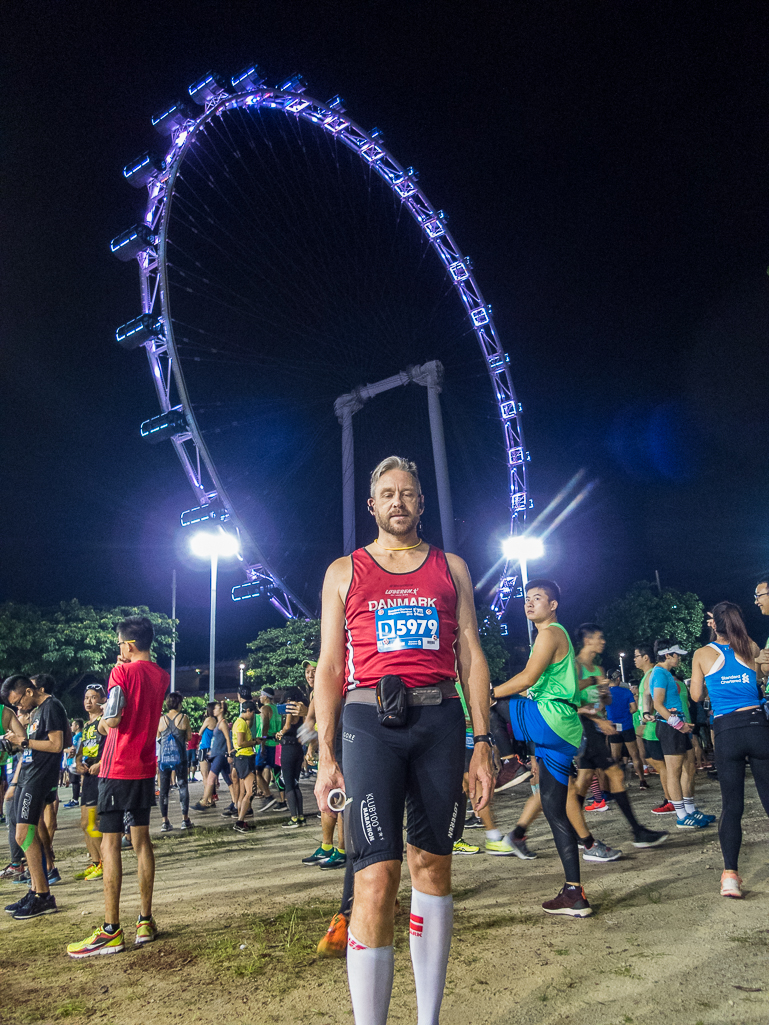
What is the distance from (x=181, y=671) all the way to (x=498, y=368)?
52.6 m

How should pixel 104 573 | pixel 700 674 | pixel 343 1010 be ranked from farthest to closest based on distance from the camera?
pixel 104 573 → pixel 700 674 → pixel 343 1010

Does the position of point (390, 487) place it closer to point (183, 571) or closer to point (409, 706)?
point (409, 706)

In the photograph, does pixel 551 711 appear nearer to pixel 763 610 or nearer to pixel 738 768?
pixel 738 768

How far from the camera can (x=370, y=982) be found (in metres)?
2.27

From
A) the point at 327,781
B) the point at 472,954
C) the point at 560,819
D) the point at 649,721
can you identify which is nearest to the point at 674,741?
the point at 649,721

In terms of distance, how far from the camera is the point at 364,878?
238 centimetres

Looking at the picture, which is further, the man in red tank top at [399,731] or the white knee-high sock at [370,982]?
the man in red tank top at [399,731]

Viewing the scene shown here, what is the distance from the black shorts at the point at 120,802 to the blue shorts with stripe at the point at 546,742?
8.29 ft

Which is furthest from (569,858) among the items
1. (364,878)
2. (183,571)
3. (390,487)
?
(183,571)

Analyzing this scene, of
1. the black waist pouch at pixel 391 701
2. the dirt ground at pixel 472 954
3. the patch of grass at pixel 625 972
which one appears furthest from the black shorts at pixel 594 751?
the black waist pouch at pixel 391 701

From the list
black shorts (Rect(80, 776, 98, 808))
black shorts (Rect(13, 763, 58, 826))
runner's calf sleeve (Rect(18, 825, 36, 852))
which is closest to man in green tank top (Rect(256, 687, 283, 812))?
black shorts (Rect(80, 776, 98, 808))

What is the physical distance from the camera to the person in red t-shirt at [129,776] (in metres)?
4.25

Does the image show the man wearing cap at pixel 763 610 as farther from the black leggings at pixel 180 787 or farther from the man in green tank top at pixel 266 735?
the black leggings at pixel 180 787

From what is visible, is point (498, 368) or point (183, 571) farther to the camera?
point (183, 571)
